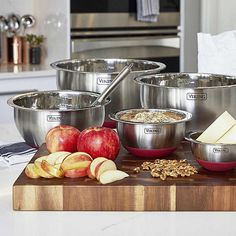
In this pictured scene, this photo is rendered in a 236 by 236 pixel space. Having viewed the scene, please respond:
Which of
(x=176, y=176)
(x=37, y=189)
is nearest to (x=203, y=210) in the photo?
(x=176, y=176)

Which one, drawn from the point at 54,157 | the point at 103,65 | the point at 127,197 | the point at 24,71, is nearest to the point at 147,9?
the point at 24,71

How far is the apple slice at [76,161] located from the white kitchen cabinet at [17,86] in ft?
6.29

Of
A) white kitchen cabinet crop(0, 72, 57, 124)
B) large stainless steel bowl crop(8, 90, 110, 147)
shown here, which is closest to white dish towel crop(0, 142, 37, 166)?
large stainless steel bowl crop(8, 90, 110, 147)

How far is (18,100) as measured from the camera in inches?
75.6

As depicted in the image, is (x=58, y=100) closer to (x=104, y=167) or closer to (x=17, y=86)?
(x=104, y=167)

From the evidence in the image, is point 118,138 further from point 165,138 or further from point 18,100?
point 18,100

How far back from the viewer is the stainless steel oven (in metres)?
3.62

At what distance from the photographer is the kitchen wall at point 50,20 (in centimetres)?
360

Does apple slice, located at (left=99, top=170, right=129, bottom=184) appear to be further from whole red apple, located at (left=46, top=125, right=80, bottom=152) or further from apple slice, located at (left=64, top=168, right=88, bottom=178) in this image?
whole red apple, located at (left=46, top=125, right=80, bottom=152)

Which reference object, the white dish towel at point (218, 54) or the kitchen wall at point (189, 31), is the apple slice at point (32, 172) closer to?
the white dish towel at point (218, 54)

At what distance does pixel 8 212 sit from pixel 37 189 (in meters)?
0.08

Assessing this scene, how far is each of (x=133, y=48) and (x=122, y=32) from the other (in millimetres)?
111

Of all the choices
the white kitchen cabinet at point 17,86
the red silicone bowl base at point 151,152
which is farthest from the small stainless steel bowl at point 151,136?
the white kitchen cabinet at point 17,86

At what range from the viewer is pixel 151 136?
1.61 m
